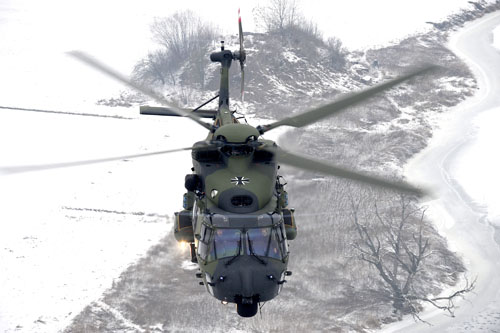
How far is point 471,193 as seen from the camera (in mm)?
44406

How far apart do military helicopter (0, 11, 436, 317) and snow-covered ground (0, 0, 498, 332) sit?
51.4 feet

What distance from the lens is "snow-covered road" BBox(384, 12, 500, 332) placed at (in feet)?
107

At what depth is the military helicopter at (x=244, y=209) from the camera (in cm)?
1466

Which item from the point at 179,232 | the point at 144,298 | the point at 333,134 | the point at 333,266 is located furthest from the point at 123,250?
the point at 333,134

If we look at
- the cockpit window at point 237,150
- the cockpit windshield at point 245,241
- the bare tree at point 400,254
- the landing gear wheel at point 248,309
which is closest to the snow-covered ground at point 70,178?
the bare tree at point 400,254

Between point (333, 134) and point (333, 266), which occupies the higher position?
point (333, 134)

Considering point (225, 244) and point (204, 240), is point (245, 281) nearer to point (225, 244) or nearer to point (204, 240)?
point (225, 244)

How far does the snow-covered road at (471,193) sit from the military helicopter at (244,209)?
10842 millimetres

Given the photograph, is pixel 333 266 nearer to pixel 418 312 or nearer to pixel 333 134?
pixel 418 312

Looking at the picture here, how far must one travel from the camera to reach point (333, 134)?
53719mm

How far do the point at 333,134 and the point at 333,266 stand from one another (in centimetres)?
2075

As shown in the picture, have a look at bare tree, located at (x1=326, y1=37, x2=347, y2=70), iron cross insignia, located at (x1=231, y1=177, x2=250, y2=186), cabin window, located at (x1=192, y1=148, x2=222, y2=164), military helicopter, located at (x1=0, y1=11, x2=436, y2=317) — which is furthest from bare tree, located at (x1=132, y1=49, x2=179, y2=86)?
iron cross insignia, located at (x1=231, y1=177, x2=250, y2=186)

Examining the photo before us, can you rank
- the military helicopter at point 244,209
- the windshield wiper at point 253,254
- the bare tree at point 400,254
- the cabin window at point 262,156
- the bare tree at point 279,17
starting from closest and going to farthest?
the military helicopter at point 244,209 → the windshield wiper at point 253,254 → the cabin window at point 262,156 → the bare tree at point 400,254 → the bare tree at point 279,17

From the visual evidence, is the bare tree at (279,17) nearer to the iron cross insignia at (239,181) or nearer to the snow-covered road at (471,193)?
the snow-covered road at (471,193)
